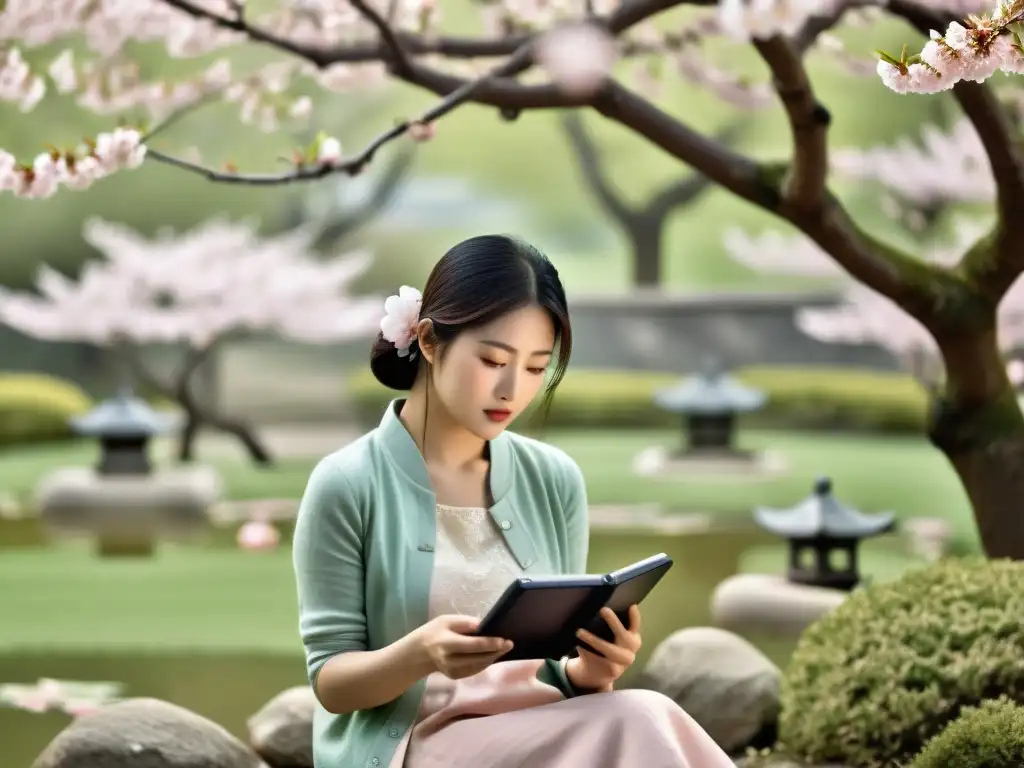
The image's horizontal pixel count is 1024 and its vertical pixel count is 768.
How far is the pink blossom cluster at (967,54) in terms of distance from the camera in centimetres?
228

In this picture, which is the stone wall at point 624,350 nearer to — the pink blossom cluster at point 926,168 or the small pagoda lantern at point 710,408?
the pink blossom cluster at point 926,168

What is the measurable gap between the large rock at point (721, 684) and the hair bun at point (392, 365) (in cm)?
174

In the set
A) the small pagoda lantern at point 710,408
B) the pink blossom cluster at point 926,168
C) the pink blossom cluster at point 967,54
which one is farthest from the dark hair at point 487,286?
the pink blossom cluster at point 926,168

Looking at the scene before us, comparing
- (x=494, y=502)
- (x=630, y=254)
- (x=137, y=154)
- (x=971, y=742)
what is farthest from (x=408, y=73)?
(x=630, y=254)

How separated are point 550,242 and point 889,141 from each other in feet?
12.4

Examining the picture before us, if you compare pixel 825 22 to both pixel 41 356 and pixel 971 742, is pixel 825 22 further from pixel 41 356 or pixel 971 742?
pixel 41 356

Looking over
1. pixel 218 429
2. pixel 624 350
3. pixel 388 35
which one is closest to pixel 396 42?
pixel 388 35

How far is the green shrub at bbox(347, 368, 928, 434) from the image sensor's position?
1300 centimetres

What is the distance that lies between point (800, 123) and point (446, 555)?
73.2 inches

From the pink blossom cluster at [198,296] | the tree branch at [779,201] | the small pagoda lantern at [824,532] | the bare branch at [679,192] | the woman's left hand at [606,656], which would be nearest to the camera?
the woman's left hand at [606,656]

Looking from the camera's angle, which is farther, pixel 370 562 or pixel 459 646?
pixel 370 562

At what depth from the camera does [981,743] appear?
109 inches

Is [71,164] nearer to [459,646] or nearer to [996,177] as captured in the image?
[459,646]

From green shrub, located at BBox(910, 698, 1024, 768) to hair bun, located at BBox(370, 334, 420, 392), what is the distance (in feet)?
4.32
